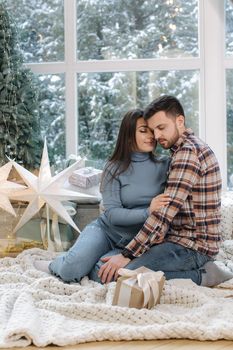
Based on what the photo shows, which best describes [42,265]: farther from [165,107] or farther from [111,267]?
[165,107]

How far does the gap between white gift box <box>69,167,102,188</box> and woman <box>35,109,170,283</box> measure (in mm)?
593

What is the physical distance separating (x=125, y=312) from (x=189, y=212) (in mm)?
663

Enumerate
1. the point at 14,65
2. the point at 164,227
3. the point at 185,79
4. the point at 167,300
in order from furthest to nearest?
1. the point at 185,79
2. the point at 14,65
3. the point at 164,227
4. the point at 167,300

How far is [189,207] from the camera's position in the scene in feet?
9.13

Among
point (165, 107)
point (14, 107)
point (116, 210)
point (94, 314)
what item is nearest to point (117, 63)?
point (14, 107)

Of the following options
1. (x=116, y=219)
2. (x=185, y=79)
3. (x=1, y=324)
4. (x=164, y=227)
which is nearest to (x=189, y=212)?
(x=164, y=227)

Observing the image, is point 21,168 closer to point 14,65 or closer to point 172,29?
point 14,65

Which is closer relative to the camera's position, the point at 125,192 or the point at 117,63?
the point at 125,192

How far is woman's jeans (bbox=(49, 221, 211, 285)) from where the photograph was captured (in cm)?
278

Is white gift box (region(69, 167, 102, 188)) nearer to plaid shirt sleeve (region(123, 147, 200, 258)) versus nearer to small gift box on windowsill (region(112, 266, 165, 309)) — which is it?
plaid shirt sleeve (region(123, 147, 200, 258))

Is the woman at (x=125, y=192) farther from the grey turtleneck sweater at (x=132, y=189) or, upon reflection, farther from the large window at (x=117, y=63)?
the large window at (x=117, y=63)

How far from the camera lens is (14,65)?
372cm

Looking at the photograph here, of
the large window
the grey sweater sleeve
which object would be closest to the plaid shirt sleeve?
the grey sweater sleeve

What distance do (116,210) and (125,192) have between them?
101mm
